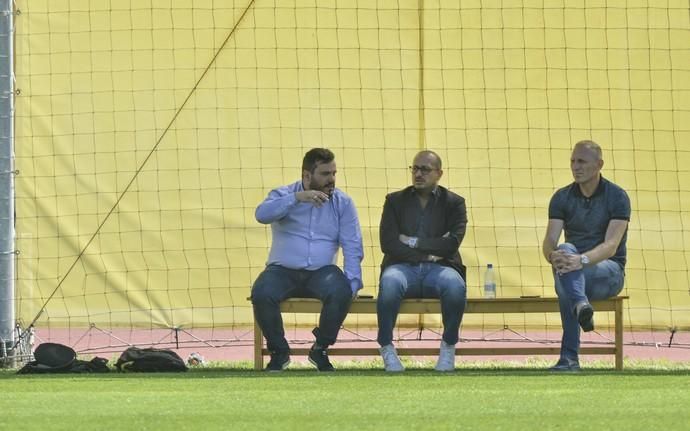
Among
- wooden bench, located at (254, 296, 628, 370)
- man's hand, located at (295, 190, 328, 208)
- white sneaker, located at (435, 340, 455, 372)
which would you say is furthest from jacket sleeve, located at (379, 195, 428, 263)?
white sneaker, located at (435, 340, 455, 372)

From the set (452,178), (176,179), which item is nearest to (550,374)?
(452,178)

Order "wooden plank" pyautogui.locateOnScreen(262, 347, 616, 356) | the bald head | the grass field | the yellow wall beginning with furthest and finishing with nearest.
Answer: the yellow wall
"wooden plank" pyautogui.locateOnScreen(262, 347, 616, 356)
the bald head
the grass field

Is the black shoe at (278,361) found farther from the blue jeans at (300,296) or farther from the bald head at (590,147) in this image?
the bald head at (590,147)

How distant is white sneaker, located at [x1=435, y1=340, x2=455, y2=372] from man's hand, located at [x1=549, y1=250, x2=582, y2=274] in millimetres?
661

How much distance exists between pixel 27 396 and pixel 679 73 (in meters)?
4.78

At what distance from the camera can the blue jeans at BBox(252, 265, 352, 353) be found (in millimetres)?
8086

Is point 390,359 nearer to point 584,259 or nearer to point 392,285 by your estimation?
point 392,285

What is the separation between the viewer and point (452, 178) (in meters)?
9.53

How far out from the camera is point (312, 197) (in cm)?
814

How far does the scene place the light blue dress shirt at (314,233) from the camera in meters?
8.27

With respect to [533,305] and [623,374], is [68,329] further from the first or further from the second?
[623,374]

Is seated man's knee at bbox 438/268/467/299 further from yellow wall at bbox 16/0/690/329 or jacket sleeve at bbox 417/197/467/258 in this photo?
yellow wall at bbox 16/0/690/329

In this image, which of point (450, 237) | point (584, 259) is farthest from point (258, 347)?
point (584, 259)

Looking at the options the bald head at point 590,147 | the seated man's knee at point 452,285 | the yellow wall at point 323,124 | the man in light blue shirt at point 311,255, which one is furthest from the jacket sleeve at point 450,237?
the yellow wall at point 323,124
